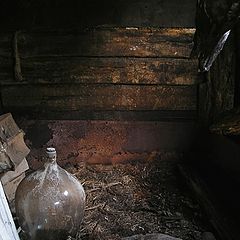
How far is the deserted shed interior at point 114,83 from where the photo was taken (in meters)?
2.71

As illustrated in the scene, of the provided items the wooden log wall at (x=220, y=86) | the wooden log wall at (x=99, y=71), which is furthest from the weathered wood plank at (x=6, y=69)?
the wooden log wall at (x=220, y=86)

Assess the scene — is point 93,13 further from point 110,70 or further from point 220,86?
point 220,86

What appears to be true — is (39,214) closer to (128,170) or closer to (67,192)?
(67,192)

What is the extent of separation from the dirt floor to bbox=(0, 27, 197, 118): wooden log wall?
457mm

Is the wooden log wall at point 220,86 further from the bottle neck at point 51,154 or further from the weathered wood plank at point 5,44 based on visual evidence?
the weathered wood plank at point 5,44

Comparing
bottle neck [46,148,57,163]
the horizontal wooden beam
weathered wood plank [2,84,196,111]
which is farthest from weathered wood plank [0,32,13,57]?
bottle neck [46,148,57,163]

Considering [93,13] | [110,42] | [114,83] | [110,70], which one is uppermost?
[93,13]

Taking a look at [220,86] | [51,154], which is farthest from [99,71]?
[51,154]

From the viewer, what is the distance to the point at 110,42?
2748 mm

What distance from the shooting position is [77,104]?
2.89 metres

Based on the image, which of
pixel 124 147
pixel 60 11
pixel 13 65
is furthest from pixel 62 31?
pixel 124 147

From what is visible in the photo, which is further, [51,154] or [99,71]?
[99,71]

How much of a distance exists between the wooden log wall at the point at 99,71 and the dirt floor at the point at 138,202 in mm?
457

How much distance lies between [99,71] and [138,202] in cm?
103
